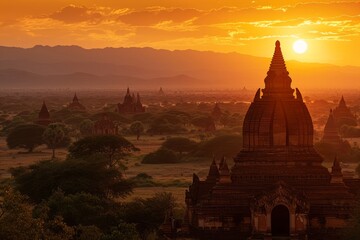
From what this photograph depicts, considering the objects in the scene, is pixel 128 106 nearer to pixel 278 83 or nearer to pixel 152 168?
pixel 152 168

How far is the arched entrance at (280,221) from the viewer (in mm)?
26141

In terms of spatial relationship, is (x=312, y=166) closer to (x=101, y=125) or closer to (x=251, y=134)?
(x=251, y=134)

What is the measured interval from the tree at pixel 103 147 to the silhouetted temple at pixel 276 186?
25173mm

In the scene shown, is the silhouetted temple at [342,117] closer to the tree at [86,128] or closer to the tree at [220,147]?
the tree at [220,147]

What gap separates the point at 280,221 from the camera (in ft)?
86.1

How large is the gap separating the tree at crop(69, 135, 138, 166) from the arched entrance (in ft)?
91.7

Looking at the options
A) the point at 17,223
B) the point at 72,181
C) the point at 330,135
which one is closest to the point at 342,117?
the point at 330,135

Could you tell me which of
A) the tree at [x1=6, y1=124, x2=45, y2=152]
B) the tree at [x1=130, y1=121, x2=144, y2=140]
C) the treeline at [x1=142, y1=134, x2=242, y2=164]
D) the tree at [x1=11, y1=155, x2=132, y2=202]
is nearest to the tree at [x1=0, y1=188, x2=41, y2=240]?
the tree at [x1=11, y1=155, x2=132, y2=202]

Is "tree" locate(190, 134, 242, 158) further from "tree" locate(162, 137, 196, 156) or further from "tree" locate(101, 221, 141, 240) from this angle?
"tree" locate(101, 221, 141, 240)

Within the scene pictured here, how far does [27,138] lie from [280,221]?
6004 centimetres

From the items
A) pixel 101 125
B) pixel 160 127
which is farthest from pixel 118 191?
pixel 160 127

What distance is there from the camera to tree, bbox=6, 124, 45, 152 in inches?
3258

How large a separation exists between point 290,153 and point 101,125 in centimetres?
5840

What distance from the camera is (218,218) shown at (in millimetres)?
26672
